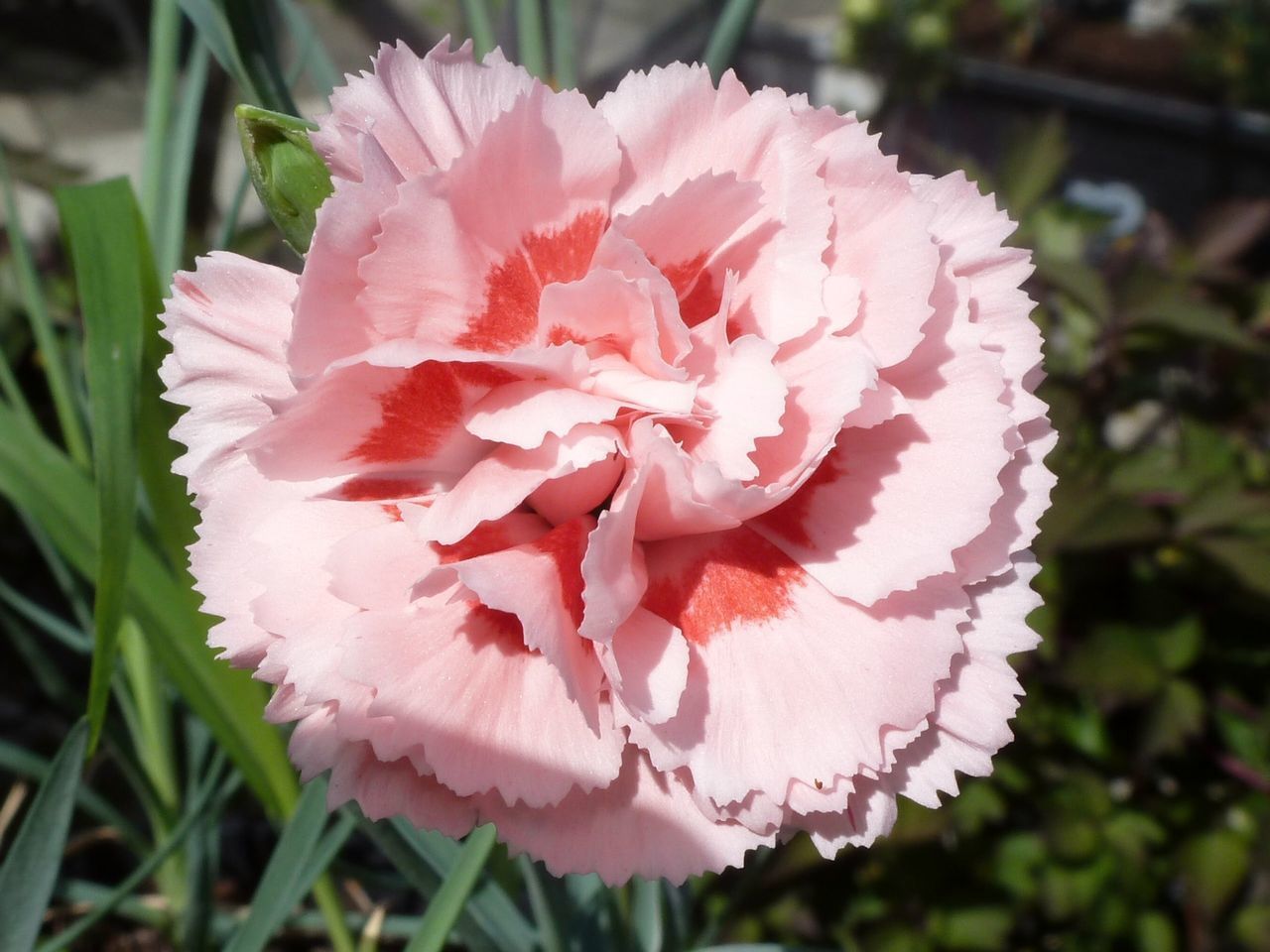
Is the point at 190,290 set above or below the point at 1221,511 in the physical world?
above

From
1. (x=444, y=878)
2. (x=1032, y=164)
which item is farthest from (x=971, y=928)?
(x=1032, y=164)

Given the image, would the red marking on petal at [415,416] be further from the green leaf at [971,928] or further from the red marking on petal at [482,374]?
the green leaf at [971,928]

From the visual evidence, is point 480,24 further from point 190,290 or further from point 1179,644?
point 1179,644

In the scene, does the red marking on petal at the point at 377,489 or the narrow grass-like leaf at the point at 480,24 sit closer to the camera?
the red marking on petal at the point at 377,489

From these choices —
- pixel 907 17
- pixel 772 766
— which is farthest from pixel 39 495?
pixel 907 17

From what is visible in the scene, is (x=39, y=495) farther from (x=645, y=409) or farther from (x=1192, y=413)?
(x=1192, y=413)

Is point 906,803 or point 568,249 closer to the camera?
point 568,249

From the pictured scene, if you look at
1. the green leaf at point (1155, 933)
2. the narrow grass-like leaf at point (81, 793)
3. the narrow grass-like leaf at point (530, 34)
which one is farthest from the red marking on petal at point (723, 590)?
the green leaf at point (1155, 933)
